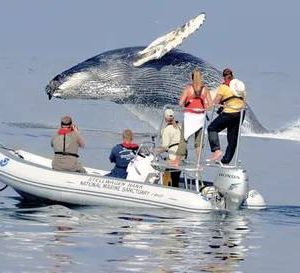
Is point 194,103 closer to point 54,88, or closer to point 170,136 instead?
point 170,136

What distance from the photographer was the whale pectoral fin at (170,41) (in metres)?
45.3

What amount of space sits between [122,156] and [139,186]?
775mm

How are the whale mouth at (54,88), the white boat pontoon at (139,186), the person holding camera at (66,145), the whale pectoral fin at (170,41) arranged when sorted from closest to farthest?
the white boat pontoon at (139,186) < the person holding camera at (66,145) < the whale pectoral fin at (170,41) < the whale mouth at (54,88)

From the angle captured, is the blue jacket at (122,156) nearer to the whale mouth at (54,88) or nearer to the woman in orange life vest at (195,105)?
the woman in orange life vest at (195,105)

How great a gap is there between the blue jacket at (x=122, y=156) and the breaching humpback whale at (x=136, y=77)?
67.6 ft

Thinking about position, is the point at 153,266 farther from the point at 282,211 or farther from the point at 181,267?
the point at 282,211

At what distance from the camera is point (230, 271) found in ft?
63.4

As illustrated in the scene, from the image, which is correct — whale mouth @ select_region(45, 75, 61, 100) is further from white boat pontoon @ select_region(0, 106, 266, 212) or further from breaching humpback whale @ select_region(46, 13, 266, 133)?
white boat pontoon @ select_region(0, 106, 266, 212)

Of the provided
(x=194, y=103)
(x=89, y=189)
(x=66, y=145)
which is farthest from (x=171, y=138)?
(x=66, y=145)

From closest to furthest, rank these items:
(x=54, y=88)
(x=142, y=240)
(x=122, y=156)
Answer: (x=142, y=240), (x=122, y=156), (x=54, y=88)

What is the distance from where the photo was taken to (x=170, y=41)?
46031 millimetres

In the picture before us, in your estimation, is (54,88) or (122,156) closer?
(122,156)

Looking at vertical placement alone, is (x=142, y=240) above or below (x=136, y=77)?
below

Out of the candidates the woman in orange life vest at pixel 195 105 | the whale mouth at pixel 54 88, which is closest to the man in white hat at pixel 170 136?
the woman in orange life vest at pixel 195 105
